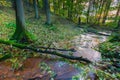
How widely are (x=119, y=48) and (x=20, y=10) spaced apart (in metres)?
6.03

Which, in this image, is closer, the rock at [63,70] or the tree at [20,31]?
the rock at [63,70]

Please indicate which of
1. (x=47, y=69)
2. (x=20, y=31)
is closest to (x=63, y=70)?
(x=47, y=69)

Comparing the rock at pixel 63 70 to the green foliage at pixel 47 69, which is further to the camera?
the green foliage at pixel 47 69

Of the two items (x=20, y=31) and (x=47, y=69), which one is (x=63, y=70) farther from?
(x=20, y=31)

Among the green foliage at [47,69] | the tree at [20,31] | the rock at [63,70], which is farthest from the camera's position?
the tree at [20,31]

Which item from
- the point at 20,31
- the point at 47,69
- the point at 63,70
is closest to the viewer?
the point at 63,70

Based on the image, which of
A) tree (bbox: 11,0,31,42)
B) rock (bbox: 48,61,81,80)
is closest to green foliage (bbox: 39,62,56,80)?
rock (bbox: 48,61,81,80)

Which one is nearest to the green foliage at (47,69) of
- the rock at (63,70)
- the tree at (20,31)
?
the rock at (63,70)

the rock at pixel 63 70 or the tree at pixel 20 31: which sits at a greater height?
the tree at pixel 20 31

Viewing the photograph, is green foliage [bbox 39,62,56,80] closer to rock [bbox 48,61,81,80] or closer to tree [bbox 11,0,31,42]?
rock [bbox 48,61,81,80]

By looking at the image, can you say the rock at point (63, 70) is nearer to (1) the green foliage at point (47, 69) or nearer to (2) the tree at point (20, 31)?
(1) the green foliage at point (47, 69)

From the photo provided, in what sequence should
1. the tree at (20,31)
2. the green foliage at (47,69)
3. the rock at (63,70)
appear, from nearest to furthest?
1. the rock at (63,70)
2. the green foliage at (47,69)
3. the tree at (20,31)

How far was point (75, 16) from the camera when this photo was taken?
104 ft

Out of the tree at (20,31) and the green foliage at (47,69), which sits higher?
the tree at (20,31)
